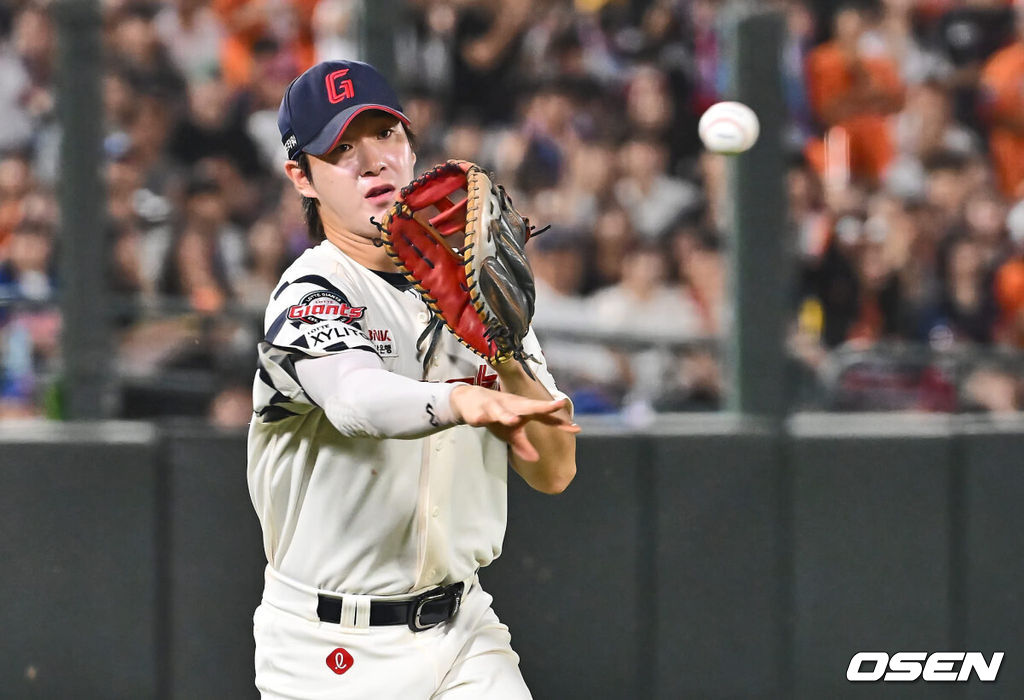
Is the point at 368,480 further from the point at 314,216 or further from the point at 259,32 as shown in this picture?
the point at 259,32

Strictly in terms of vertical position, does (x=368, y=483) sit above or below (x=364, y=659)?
above

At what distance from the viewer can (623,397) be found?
5.05m

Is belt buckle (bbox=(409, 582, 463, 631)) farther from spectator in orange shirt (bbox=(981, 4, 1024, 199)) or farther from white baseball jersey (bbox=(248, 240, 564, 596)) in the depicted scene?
spectator in orange shirt (bbox=(981, 4, 1024, 199))

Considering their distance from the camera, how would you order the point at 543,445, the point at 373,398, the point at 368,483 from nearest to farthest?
the point at 373,398 → the point at 368,483 → the point at 543,445

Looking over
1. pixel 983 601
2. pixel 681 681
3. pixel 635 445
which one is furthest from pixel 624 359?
pixel 983 601

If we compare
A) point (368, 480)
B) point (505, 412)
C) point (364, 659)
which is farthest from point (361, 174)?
point (364, 659)

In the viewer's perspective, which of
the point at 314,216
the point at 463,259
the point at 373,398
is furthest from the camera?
the point at 314,216

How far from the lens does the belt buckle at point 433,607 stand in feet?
→ 9.17

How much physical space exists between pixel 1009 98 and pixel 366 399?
5435 mm

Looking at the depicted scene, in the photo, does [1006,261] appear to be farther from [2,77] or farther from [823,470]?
[2,77]

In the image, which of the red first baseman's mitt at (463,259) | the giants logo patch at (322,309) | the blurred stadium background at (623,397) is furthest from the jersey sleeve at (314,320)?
the blurred stadium background at (623,397)

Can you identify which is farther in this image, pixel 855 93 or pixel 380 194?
pixel 855 93

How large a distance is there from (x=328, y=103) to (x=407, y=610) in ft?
3.68

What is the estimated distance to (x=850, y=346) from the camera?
5258 millimetres
